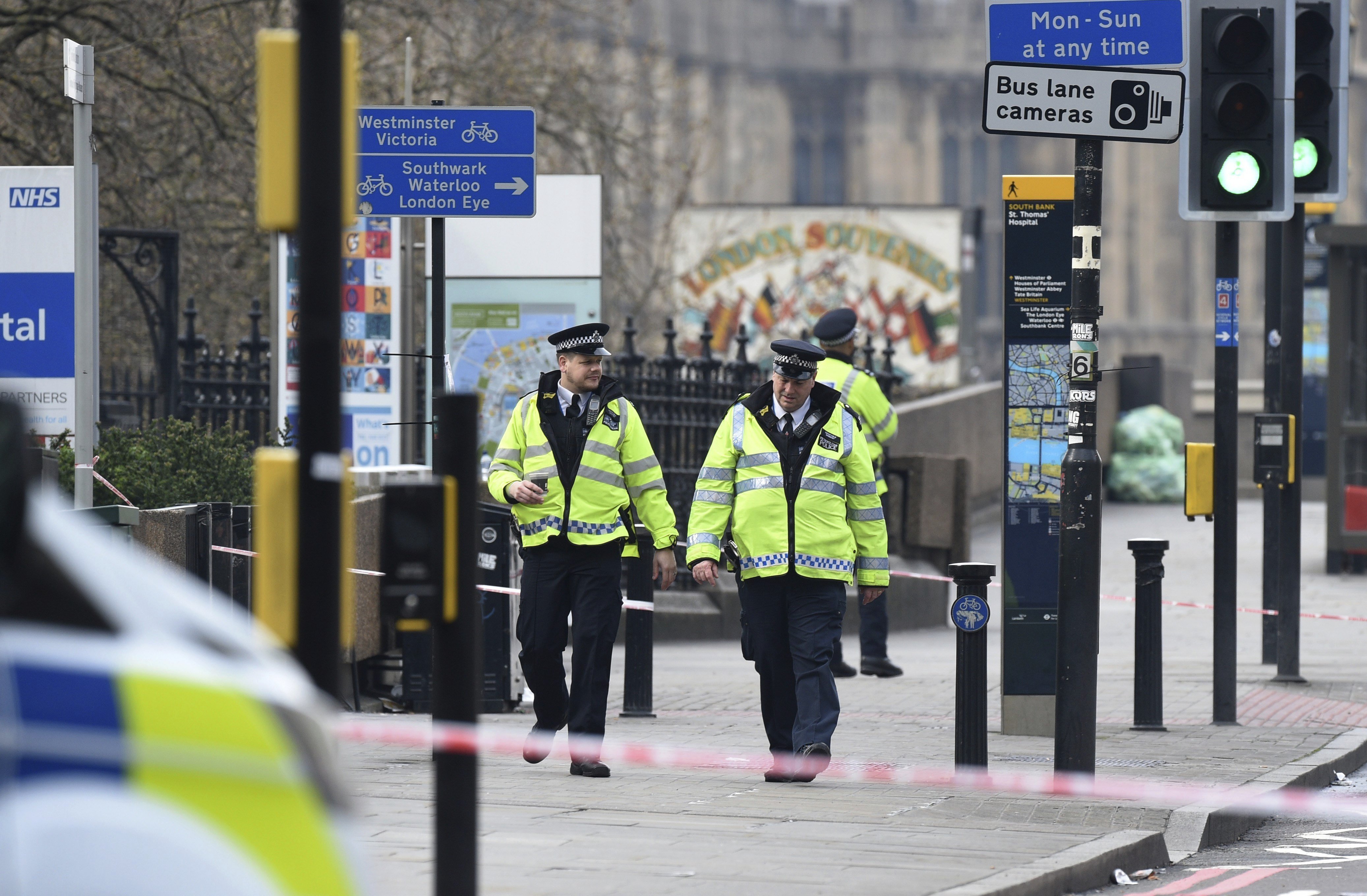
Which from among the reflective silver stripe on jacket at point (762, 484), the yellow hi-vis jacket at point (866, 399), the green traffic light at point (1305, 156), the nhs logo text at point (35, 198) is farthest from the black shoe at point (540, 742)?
the green traffic light at point (1305, 156)

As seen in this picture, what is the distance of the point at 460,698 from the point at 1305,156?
26.9 ft

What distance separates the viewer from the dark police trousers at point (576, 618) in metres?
8.14

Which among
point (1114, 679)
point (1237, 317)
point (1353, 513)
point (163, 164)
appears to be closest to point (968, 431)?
point (1353, 513)

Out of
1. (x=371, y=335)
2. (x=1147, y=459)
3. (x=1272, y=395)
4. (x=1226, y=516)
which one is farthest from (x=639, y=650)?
(x=1147, y=459)

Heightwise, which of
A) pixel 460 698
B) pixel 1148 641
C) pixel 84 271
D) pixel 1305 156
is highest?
pixel 1305 156

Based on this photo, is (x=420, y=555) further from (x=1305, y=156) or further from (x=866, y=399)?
(x=1305, y=156)

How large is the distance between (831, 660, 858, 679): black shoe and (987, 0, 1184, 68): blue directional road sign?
4.60 meters

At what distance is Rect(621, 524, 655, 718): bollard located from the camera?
33.8ft

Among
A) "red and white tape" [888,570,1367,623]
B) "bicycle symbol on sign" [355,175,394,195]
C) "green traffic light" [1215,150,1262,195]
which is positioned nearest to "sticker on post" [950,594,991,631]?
"green traffic light" [1215,150,1262,195]

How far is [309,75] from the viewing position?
12.9 ft

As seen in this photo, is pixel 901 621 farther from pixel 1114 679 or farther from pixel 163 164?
pixel 163 164

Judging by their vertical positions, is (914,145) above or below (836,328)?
above

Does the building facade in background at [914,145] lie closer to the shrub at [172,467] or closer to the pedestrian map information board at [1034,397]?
the shrub at [172,467]

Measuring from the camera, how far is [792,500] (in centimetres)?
814
